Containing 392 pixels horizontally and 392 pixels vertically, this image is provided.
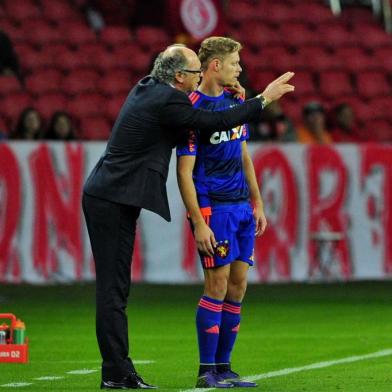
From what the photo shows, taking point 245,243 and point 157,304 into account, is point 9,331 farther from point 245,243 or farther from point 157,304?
point 157,304

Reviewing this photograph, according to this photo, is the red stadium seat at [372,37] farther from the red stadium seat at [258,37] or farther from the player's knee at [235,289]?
the player's knee at [235,289]

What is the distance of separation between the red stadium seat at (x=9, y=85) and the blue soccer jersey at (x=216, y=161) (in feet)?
37.1

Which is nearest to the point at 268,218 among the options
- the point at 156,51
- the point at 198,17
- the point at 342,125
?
the point at 342,125

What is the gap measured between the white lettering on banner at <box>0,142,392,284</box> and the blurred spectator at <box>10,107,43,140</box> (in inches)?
18.8

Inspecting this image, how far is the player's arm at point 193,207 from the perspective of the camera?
8.23 metres

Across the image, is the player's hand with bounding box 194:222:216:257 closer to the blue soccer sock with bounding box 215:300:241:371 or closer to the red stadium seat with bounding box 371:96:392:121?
the blue soccer sock with bounding box 215:300:241:371

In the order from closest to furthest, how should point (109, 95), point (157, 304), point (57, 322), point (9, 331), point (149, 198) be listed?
point (149, 198)
point (9, 331)
point (57, 322)
point (157, 304)
point (109, 95)

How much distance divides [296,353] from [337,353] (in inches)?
11.3

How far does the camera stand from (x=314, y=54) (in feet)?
73.1

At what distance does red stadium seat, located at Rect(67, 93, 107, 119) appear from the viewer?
1961 centimetres

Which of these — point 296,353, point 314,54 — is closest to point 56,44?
point 314,54

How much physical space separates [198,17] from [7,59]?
2524 mm

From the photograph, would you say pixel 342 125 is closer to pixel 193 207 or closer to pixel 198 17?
pixel 198 17

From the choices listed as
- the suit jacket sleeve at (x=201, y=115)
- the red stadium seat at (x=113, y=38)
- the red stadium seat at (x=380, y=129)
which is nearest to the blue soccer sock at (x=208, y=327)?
the suit jacket sleeve at (x=201, y=115)
